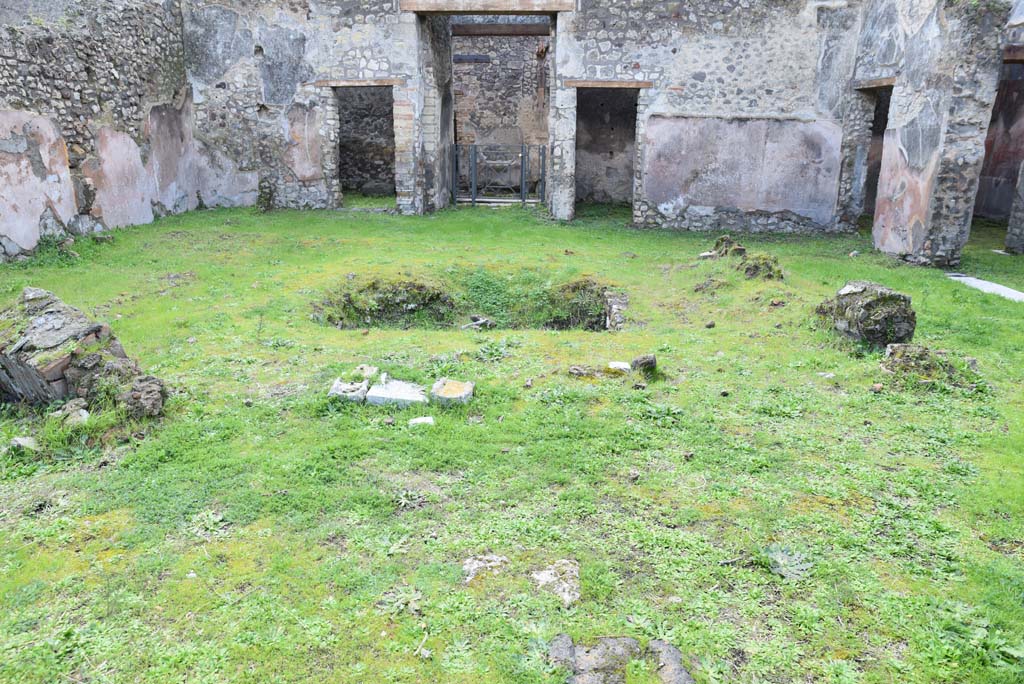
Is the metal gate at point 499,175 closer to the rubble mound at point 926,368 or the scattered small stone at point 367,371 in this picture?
the scattered small stone at point 367,371

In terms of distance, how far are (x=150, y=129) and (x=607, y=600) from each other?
1164 cm

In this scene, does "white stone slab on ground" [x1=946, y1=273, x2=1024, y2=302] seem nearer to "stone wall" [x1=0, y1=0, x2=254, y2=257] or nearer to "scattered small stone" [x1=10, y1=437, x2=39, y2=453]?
"scattered small stone" [x1=10, y1=437, x2=39, y2=453]

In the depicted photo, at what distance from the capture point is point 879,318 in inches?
232

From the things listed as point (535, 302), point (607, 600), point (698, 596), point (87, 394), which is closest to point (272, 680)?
point (607, 600)

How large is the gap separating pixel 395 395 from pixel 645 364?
193cm

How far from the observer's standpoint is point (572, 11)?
38.8 feet

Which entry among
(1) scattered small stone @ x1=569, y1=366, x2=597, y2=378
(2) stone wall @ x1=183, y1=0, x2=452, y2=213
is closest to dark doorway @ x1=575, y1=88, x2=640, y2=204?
(2) stone wall @ x1=183, y1=0, x2=452, y2=213

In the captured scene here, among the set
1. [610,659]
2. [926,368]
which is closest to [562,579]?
[610,659]

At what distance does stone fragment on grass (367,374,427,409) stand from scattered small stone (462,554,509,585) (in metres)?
1.71

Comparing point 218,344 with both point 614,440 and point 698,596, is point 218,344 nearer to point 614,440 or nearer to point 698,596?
point 614,440

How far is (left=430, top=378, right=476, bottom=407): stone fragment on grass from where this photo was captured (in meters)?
4.83

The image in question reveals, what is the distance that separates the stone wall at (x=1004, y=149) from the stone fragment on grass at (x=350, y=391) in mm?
13186

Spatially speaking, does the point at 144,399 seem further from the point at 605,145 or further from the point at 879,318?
the point at 605,145

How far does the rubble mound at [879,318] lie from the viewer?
5.91 meters
